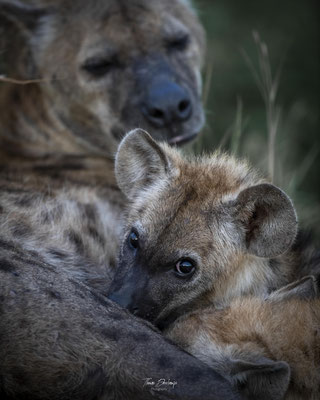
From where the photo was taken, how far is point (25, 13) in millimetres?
4004

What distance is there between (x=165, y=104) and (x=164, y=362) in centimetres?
176

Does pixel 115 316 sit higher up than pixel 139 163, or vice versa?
pixel 139 163

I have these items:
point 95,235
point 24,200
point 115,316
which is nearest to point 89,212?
point 95,235

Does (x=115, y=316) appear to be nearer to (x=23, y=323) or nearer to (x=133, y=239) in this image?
(x=23, y=323)

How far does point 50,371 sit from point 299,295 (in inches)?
35.0

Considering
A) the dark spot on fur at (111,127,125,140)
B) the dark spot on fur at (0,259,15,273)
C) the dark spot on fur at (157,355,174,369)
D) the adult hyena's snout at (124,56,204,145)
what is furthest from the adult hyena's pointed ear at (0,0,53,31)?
the dark spot on fur at (157,355,174,369)

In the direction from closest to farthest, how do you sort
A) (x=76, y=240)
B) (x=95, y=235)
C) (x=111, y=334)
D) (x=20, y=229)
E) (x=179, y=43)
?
1. (x=111, y=334)
2. (x=20, y=229)
3. (x=76, y=240)
4. (x=95, y=235)
5. (x=179, y=43)

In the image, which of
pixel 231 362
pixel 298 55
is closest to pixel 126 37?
pixel 231 362

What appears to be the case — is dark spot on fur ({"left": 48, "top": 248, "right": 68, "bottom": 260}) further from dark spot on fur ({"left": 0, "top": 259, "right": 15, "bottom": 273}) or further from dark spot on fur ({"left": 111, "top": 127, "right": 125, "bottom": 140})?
dark spot on fur ({"left": 111, "top": 127, "right": 125, "bottom": 140})

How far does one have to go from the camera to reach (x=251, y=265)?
2666 mm

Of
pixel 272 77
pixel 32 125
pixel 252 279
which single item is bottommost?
pixel 32 125

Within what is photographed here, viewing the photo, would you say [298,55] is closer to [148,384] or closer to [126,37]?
[126,37]

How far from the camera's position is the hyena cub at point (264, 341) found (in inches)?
84.3

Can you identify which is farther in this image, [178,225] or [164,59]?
[164,59]
